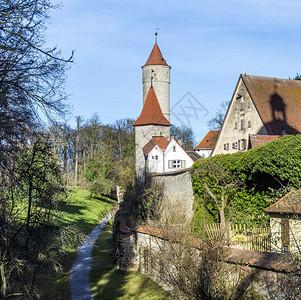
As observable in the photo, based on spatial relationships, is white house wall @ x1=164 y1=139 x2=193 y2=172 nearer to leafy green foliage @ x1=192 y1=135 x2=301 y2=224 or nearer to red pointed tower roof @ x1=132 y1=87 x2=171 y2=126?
red pointed tower roof @ x1=132 y1=87 x2=171 y2=126

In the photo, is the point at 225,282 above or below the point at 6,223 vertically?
below

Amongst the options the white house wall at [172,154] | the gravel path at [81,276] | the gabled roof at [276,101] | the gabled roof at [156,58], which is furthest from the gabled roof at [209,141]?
the gravel path at [81,276]

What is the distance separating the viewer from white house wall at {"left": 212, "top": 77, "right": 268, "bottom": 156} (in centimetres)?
3192

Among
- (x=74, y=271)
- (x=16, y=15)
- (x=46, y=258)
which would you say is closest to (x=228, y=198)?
(x=74, y=271)

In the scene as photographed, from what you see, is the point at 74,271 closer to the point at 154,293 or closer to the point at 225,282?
the point at 154,293

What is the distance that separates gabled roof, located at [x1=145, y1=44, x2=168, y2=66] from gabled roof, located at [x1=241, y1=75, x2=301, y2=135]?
2242 cm

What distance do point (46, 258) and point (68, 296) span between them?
23.6 ft

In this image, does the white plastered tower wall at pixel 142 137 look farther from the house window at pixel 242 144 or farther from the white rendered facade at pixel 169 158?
the house window at pixel 242 144

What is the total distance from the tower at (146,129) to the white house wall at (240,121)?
12291 mm

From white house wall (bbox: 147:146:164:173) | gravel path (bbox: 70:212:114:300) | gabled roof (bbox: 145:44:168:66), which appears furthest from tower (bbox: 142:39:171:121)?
gravel path (bbox: 70:212:114:300)

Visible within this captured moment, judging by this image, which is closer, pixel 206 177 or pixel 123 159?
pixel 206 177

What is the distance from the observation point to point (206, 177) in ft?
76.1

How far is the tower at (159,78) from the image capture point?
53.3 metres

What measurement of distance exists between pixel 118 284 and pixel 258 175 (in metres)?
8.72
